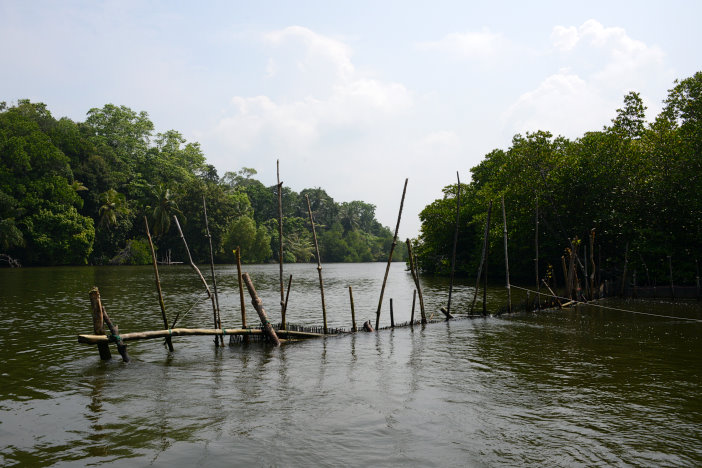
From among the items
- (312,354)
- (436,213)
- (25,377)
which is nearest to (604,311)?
→ (312,354)

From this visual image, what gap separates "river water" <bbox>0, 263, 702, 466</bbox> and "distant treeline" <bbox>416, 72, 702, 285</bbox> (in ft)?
38.6

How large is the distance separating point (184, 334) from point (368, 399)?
640cm

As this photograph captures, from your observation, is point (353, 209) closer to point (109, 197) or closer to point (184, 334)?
point (109, 197)

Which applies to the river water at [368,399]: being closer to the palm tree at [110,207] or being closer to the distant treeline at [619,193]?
the distant treeline at [619,193]

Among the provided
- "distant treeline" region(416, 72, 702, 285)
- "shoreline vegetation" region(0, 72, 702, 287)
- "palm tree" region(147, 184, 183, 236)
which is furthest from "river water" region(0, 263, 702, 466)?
"palm tree" region(147, 184, 183, 236)

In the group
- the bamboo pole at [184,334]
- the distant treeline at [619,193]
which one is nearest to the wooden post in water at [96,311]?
the bamboo pole at [184,334]

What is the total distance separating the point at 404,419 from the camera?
9898 mm

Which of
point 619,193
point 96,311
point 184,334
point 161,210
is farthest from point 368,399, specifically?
point 161,210

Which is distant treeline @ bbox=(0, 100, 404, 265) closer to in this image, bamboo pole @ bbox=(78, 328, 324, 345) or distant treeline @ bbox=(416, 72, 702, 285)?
distant treeline @ bbox=(416, 72, 702, 285)

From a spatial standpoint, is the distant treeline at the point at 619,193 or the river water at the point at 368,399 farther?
the distant treeline at the point at 619,193

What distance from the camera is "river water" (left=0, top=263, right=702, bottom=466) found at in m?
8.28

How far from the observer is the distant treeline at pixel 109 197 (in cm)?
6850

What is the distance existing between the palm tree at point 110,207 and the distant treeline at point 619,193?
58.5m

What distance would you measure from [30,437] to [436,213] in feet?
177
